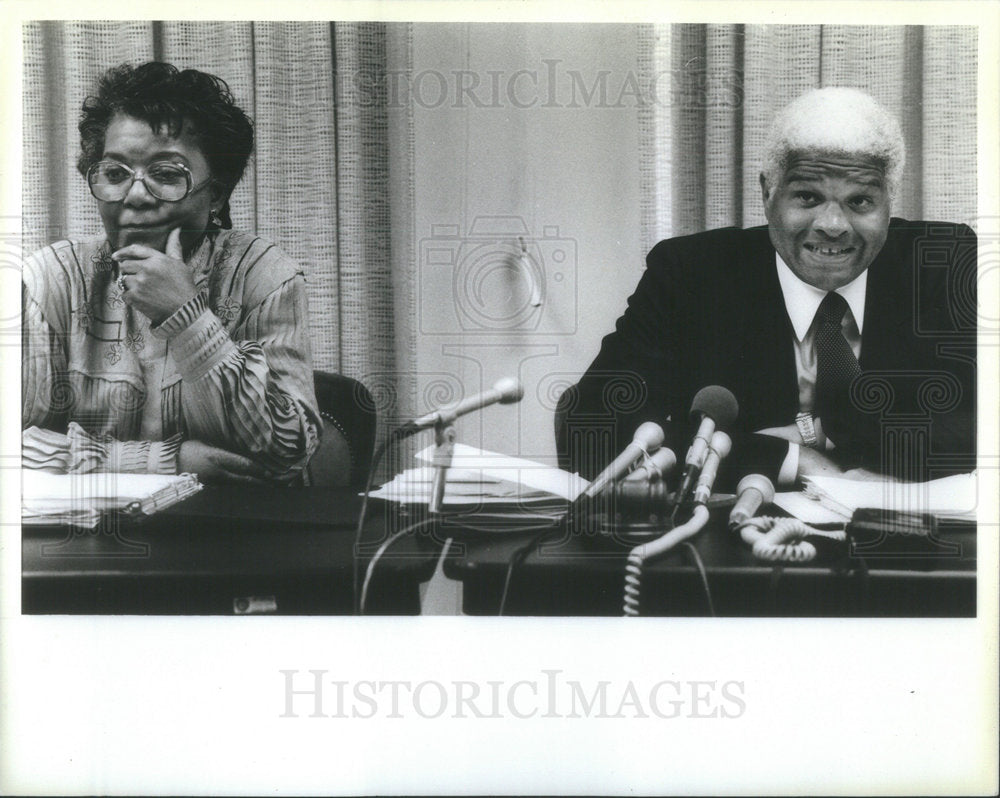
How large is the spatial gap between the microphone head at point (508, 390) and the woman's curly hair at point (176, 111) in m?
0.76

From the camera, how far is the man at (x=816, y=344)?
78.0 inches

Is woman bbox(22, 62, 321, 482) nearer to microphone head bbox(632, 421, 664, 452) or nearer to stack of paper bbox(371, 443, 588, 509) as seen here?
stack of paper bbox(371, 443, 588, 509)

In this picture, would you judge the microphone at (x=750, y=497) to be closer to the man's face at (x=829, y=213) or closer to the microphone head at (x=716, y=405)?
the microphone head at (x=716, y=405)

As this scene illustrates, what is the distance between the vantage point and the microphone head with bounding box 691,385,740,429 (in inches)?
78.2

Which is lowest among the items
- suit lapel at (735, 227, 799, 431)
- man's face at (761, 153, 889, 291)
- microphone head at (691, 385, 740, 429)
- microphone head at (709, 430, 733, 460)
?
microphone head at (709, 430, 733, 460)

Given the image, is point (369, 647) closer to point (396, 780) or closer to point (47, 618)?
point (396, 780)

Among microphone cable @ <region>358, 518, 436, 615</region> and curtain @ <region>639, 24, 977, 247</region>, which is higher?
curtain @ <region>639, 24, 977, 247</region>

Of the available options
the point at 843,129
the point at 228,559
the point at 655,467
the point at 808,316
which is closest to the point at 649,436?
the point at 655,467

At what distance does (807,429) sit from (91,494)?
1.64 metres

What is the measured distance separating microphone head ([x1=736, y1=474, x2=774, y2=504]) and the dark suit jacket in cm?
2

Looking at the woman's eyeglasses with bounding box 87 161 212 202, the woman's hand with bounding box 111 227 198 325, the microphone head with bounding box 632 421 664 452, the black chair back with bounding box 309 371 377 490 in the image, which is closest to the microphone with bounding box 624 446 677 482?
the microphone head with bounding box 632 421 664 452

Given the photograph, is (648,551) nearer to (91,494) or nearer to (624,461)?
(624,461)

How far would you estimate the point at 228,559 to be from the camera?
6.43 ft

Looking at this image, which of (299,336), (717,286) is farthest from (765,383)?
(299,336)
